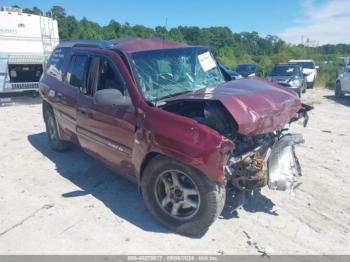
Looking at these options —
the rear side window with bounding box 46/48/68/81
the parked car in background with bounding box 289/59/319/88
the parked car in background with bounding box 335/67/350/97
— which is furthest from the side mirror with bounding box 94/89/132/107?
the parked car in background with bounding box 289/59/319/88

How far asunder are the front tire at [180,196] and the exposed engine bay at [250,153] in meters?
0.29

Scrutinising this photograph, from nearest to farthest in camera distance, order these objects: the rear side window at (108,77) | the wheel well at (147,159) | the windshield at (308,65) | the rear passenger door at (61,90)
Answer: the wheel well at (147,159)
the rear side window at (108,77)
the rear passenger door at (61,90)
the windshield at (308,65)

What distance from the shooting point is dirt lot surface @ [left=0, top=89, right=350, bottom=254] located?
3.35 meters

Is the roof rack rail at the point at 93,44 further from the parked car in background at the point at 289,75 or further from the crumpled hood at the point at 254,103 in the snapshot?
the parked car in background at the point at 289,75

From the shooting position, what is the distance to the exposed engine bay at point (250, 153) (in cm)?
338

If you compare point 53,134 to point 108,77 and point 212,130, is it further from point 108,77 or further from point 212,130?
point 212,130

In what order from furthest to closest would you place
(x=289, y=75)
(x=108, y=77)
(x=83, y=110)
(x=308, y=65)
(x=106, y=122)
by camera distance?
(x=308, y=65) → (x=289, y=75) → (x=83, y=110) → (x=108, y=77) → (x=106, y=122)

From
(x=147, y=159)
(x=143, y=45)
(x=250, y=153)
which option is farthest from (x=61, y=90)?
(x=250, y=153)

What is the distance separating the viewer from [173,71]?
428 cm

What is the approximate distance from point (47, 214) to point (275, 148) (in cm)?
286

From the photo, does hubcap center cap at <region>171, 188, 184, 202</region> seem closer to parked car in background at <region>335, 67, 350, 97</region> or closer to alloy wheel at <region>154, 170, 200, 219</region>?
alloy wheel at <region>154, 170, 200, 219</region>

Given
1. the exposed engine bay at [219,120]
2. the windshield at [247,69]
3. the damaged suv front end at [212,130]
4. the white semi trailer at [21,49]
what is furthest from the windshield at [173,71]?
the windshield at [247,69]

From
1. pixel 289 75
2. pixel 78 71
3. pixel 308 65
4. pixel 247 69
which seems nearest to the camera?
pixel 78 71

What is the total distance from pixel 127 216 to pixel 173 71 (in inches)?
76.7
